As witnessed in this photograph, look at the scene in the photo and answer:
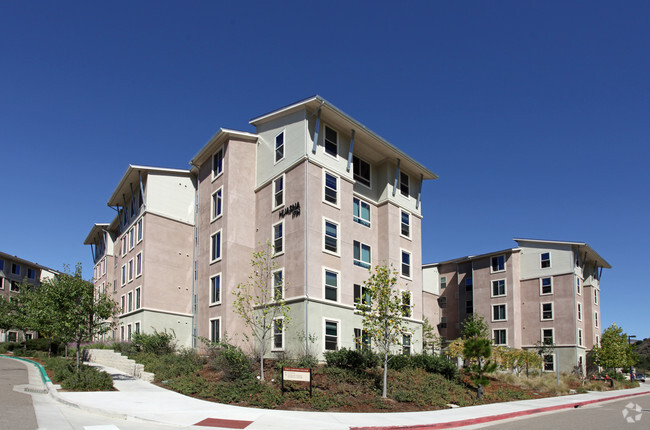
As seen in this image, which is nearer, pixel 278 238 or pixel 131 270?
pixel 278 238

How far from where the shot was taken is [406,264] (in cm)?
3269

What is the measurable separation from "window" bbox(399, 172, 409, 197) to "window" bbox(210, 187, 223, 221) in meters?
12.1

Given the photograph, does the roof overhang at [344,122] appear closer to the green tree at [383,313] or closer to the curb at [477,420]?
the green tree at [383,313]

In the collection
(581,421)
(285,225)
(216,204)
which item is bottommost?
(581,421)

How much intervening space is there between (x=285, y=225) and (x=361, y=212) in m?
6.08

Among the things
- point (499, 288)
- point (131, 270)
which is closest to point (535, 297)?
point (499, 288)

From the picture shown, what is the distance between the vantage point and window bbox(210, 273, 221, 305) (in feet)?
94.1

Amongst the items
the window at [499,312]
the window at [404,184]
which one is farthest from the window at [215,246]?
the window at [499,312]

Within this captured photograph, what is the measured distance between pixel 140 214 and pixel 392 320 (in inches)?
876

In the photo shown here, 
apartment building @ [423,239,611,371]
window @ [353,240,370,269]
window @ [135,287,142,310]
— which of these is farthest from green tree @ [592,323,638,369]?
window @ [135,287,142,310]

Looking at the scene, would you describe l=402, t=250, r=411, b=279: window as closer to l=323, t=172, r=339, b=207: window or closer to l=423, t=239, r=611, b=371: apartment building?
l=323, t=172, r=339, b=207: window

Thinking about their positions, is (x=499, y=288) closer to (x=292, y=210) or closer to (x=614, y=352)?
(x=614, y=352)

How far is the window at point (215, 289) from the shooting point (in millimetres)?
28670

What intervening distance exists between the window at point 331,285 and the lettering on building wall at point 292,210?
3.48 m
